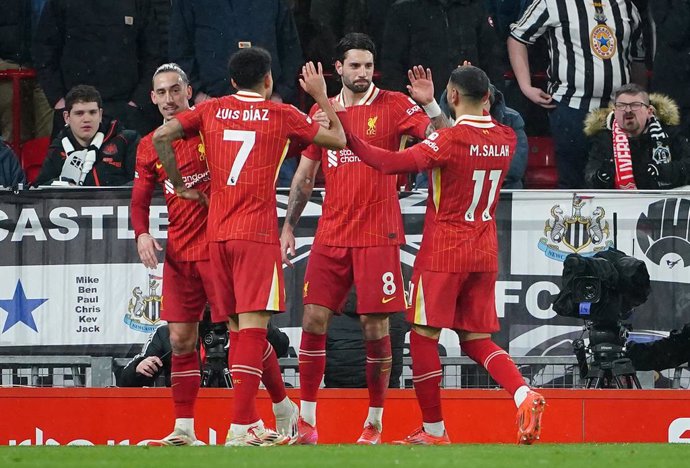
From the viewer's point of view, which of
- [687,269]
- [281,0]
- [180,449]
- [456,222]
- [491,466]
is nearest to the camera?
[491,466]

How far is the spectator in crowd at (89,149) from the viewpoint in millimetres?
11727

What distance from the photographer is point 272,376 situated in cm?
901

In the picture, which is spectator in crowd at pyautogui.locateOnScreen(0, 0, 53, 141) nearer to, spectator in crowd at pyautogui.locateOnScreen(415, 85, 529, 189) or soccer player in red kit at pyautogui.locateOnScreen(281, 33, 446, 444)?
spectator in crowd at pyautogui.locateOnScreen(415, 85, 529, 189)

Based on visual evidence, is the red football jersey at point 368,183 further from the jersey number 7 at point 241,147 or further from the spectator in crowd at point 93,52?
the spectator in crowd at point 93,52

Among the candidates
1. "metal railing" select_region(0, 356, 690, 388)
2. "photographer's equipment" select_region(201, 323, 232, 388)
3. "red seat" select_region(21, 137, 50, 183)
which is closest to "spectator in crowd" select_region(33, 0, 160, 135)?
"red seat" select_region(21, 137, 50, 183)

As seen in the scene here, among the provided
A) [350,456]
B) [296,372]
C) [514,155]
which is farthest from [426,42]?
[350,456]

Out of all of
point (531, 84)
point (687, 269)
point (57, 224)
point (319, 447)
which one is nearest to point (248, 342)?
Result: point (319, 447)

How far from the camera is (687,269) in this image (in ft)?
34.6

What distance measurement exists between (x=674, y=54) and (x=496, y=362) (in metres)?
5.07

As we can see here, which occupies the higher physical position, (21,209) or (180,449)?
(21,209)

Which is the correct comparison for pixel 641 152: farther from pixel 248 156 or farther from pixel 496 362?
pixel 248 156

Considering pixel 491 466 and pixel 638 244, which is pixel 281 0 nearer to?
pixel 638 244

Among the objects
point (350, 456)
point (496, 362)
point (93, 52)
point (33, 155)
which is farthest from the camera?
point (33, 155)

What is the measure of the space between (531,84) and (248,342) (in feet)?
19.4
